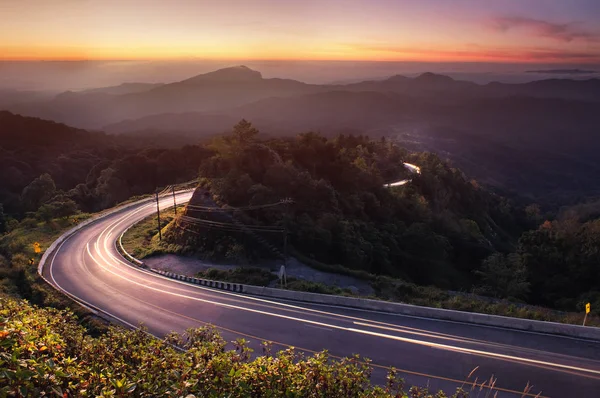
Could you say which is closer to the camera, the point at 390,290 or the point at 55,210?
the point at 390,290

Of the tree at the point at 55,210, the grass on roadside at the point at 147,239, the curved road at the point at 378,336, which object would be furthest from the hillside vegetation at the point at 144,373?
the tree at the point at 55,210

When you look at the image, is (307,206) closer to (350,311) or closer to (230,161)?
(230,161)

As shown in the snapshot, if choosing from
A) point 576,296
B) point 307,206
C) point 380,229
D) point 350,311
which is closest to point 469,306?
point 350,311

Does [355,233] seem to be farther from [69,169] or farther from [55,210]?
[69,169]

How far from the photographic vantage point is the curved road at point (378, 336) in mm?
11906

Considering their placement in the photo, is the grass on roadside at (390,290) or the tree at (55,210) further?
the tree at (55,210)

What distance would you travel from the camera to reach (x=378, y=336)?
15023 millimetres

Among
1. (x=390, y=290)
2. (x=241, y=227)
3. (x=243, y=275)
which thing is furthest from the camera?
(x=241, y=227)

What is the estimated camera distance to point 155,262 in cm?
2988

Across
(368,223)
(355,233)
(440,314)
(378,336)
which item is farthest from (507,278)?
(378,336)

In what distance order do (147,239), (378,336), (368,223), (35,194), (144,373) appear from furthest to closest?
(35,194) < (368,223) < (147,239) < (378,336) < (144,373)

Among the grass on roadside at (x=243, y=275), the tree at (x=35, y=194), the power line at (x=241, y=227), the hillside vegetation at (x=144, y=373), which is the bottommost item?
the tree at (x=35, y=194)

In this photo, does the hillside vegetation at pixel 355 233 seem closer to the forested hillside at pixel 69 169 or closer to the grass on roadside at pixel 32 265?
the grass on roadside at pixel 32 265

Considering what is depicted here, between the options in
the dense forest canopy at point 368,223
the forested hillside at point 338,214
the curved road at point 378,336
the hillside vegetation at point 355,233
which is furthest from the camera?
the forested hillside at point 338,214
